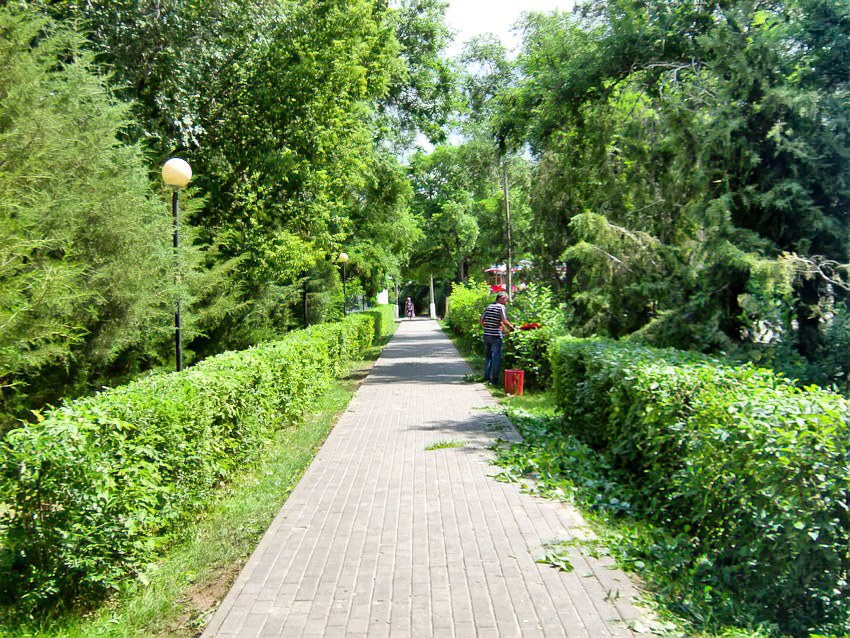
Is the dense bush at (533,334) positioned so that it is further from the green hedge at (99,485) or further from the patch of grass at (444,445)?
the green hedge at (99,485)

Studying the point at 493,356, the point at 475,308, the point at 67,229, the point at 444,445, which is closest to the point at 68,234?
the point at 67,229

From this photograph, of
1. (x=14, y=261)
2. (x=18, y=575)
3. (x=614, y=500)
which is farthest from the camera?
(x=14, y=261)

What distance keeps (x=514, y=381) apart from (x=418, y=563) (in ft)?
27.2

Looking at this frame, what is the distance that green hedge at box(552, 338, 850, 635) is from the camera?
11.1 ft

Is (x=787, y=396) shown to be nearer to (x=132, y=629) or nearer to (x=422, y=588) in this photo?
(x=422, y=588)

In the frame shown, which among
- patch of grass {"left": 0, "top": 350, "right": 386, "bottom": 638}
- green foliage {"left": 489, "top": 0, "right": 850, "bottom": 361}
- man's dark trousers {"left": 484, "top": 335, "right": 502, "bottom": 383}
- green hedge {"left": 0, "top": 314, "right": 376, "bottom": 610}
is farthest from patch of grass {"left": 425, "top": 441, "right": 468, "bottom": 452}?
man's dark trousers {"left": 484, "top": 335, "right": 502, "bottom": 383}

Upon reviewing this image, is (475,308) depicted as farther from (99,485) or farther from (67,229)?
(99,485)

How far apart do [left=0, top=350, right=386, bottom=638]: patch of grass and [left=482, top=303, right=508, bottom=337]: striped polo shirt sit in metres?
6.83

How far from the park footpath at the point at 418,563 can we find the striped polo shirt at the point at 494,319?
5826 millimetres

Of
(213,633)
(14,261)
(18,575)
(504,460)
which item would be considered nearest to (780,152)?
(504,460)

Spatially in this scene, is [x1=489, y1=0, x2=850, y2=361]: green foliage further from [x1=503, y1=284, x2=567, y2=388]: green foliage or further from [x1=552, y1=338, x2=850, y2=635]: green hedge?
[x1=552, y1=338, x2=850, y2=635]: green hedge

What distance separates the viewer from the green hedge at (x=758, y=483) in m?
3.38

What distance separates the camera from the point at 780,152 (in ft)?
27.2

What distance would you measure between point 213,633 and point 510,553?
2.09 m
